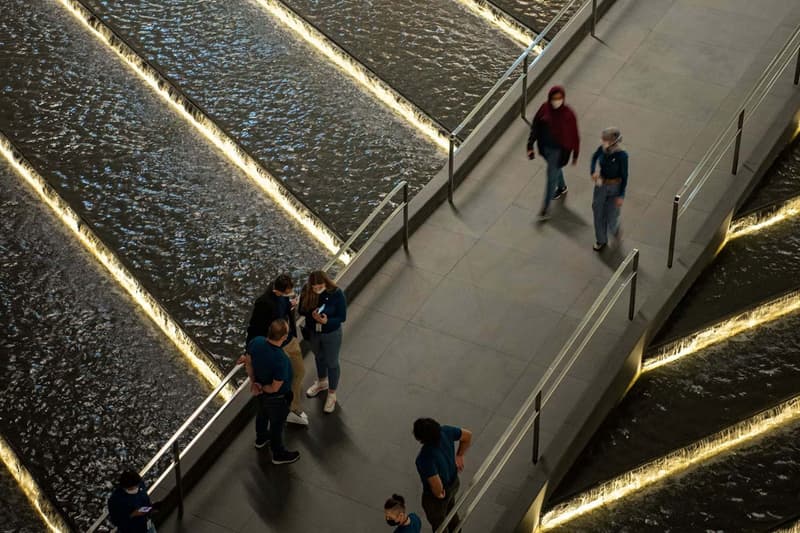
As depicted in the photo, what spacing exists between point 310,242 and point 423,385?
2713 millimetres

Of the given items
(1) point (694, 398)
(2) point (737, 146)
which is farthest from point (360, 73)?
(1) point (694, 398)

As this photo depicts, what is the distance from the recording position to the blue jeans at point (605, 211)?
11414mm

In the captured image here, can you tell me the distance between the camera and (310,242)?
42.8 feet

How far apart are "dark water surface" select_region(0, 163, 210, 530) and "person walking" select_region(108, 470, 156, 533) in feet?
5.50

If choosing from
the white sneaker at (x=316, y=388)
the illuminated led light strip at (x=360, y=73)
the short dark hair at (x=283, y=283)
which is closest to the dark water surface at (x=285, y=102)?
the illuminated led light strip at (x=360, y=73)

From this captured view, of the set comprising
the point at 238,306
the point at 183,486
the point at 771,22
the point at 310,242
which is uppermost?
the point at 771,22

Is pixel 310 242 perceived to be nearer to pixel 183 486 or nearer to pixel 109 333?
pixel 109 333

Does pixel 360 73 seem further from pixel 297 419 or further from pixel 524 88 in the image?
pixel 297 419

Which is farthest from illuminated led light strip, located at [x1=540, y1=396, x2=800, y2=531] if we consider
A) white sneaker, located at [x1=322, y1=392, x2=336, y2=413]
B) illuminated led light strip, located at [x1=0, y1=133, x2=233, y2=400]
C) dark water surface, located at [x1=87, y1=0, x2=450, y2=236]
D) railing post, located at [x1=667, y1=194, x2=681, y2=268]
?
dark water surface, located at [x1=87, y1=0, x2=450, y2=236]

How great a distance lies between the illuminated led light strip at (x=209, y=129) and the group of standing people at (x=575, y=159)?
2.10 meters

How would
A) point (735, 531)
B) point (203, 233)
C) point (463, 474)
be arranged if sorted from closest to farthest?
point (735, 531) < point (463, 474) < point (203, 233)

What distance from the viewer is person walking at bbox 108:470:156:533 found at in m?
9.02

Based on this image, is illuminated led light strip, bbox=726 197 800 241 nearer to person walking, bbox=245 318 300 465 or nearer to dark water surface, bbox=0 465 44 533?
person walking, bbox=245 318 300 465

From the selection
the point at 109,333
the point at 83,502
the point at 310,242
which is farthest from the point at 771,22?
the point at 83,502
